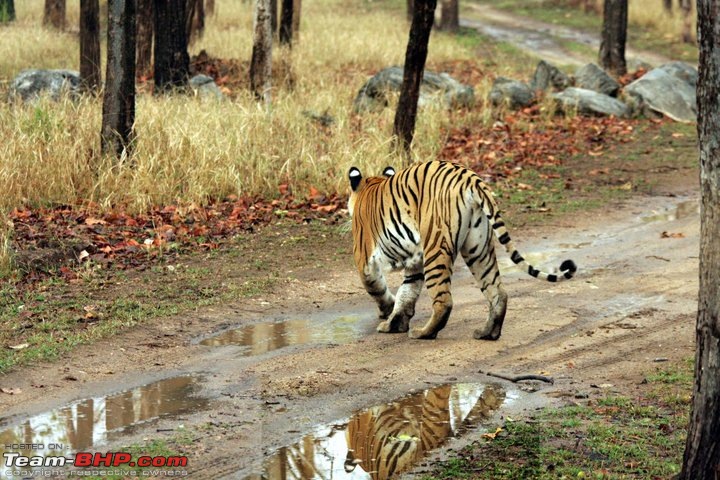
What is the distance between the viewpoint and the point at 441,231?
7855 millimetres

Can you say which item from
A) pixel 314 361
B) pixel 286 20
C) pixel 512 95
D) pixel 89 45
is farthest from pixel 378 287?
pixel 286 20

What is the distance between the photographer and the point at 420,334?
26.7 feet

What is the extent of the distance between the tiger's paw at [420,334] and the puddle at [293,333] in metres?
0.43

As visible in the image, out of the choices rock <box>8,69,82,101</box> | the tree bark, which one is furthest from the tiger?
the tree bark

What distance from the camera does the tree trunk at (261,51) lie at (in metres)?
17.7

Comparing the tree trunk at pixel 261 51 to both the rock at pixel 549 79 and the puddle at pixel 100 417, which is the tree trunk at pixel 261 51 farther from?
the puddle at pixel 100 417

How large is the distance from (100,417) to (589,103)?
45.0 ft

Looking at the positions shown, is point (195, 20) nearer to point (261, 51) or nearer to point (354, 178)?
point (261, 51)

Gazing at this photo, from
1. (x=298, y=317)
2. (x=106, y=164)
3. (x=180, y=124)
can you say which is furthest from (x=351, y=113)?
(x=298, y=317)

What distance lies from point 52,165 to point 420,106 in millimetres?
7102

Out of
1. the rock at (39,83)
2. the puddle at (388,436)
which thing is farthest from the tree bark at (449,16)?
the puddle at (388,436)

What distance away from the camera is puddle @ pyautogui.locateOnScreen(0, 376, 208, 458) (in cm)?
607

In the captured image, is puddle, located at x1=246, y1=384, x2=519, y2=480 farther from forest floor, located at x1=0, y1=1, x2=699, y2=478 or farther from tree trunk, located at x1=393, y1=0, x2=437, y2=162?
tree trunk, located at x1=393, y1=0, x2=437, y2=162

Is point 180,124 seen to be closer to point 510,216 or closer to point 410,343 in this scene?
point 510,216
